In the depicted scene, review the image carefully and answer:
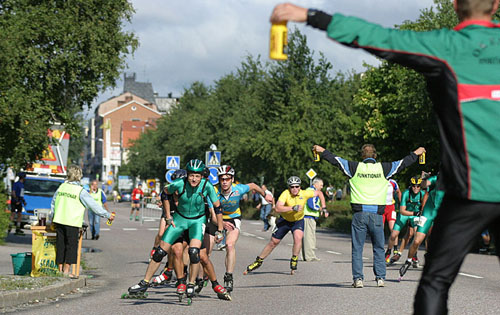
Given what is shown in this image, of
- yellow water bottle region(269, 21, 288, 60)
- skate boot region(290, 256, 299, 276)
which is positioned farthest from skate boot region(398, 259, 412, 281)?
yellow water bottle region(269, 21, 288, 60)

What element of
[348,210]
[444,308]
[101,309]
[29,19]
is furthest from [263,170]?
[444,308]

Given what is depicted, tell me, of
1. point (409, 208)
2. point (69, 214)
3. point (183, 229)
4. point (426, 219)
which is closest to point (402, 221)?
point (409, 208)

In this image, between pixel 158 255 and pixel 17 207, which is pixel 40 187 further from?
pixel 158 255

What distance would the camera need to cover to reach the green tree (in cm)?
2147

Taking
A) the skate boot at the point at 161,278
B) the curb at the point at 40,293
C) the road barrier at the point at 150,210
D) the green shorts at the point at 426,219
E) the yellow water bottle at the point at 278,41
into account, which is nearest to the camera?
the yellow water bottle at the point at 278,41

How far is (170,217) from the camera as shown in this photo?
37.2ft

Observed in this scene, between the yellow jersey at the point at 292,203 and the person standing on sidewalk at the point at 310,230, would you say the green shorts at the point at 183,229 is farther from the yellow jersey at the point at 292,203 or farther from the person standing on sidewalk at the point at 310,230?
the person standing on sidewalk at the point at 310,230

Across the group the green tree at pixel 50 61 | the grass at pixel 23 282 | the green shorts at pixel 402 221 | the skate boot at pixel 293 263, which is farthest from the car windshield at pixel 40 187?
the grass at pixel 23 282

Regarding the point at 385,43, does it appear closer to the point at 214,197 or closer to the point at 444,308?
the point at 444,308

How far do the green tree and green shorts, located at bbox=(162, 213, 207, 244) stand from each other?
440 inches

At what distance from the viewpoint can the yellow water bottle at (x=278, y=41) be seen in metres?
3.93

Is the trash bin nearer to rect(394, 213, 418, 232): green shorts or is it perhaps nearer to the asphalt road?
the asphalt road

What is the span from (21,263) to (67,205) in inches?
44.3

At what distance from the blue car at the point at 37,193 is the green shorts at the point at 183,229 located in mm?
21831
